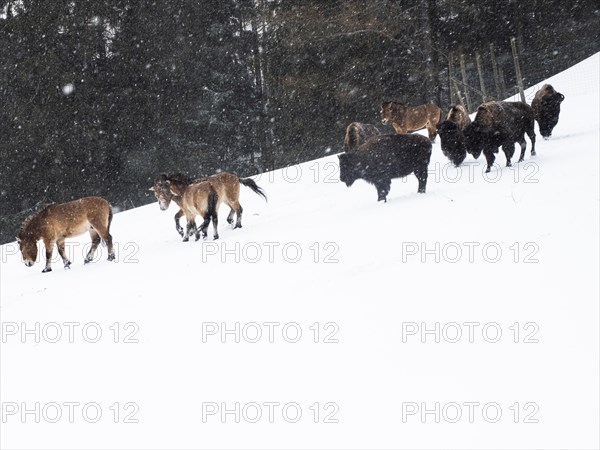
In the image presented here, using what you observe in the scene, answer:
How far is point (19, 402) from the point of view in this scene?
4.96 m

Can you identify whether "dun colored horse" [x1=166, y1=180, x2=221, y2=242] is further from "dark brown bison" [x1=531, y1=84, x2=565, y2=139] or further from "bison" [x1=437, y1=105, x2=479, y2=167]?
"dark brown bison" [x1=531, y1=84, x2=565, y2=139]

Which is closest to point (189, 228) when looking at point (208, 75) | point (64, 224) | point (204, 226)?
point (204, 226)

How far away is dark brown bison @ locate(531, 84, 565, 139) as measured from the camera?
13.3 m

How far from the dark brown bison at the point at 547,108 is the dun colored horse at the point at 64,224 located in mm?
8664

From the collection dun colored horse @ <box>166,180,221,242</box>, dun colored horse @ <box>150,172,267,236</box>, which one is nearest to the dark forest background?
dun colored horse @ <box>150,172,267,236</box>

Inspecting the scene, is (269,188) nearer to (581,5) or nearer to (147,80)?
(147,80)

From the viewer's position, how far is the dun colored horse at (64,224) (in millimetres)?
10609

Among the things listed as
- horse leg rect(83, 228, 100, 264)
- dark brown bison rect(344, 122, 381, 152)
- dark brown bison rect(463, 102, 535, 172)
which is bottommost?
horse leg rect(83, 228, 100, 264)

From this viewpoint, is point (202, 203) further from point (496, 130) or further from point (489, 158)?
point (496, 130)

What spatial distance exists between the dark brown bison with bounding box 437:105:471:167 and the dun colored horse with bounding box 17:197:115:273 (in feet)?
20.3

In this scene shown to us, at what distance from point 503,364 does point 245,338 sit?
208 centimetres

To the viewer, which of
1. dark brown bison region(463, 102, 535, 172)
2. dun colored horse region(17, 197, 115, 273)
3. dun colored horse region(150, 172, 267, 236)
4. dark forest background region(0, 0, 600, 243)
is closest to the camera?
dun colored horse region(17, 197, 115, 273)

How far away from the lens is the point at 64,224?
1060cm

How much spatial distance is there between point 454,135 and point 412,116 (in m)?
5.39
